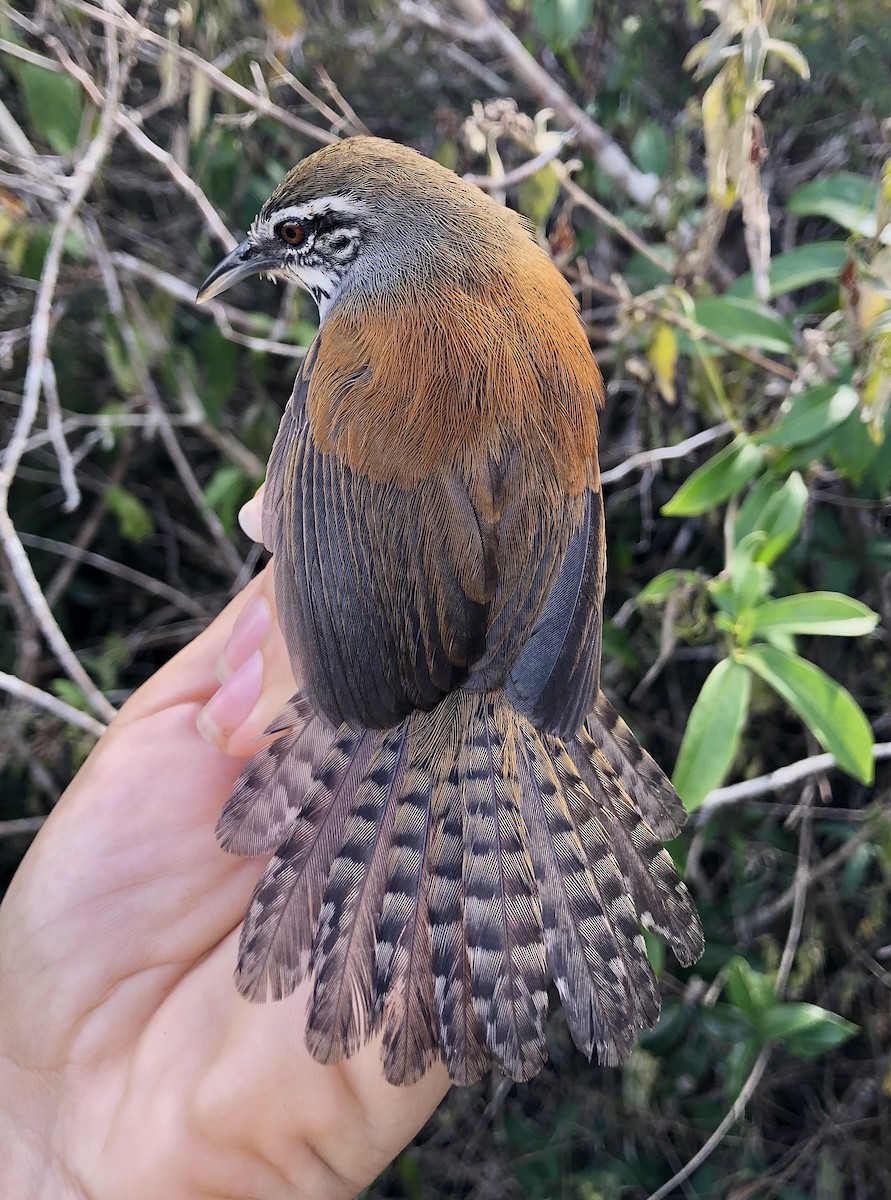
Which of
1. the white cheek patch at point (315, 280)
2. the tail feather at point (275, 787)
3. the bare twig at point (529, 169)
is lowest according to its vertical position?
the tail feather at point (275, 787)

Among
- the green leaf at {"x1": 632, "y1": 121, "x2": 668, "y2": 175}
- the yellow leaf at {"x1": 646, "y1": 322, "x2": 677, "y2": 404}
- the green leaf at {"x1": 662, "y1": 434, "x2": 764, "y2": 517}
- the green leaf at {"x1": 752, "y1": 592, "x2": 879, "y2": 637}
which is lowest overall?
the green leaf at {"x1": 752, "y1": 592, "x2": 879, "y2": 637}

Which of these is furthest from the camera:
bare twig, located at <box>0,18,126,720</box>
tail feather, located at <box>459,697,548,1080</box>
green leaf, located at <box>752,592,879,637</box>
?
bare twig, located at <box>0,18,126,720</box>

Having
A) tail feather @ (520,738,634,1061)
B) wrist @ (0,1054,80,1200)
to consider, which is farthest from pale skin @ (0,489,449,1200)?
tail feather @ (520,738,634,1061)

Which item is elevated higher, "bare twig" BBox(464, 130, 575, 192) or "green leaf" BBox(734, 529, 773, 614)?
"bare twig" BBox(464, 130, 575, 192)

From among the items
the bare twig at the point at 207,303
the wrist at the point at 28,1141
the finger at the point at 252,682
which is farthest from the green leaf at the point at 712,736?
the wrist at the point at 28,1141

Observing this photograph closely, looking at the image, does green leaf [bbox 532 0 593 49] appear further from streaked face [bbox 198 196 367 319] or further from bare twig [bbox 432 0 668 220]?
streaked face [bbox 198 196 367 319]

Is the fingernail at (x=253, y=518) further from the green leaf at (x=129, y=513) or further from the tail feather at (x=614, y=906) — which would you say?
the tail feather at (x=614, y=906)
